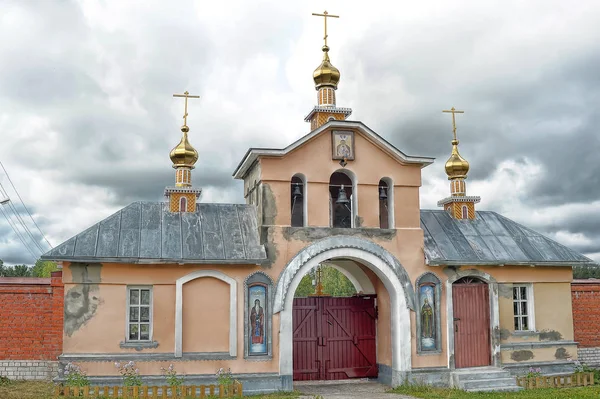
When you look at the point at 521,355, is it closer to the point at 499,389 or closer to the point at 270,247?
the point at 499,389

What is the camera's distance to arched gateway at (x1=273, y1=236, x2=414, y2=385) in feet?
46.0

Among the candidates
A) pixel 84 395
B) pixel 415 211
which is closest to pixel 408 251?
pixel 415 211

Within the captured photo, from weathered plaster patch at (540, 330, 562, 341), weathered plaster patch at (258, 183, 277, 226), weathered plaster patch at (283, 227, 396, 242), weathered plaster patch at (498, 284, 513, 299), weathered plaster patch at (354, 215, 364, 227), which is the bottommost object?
weathered plaster patch at (540, 330, 562, 341)

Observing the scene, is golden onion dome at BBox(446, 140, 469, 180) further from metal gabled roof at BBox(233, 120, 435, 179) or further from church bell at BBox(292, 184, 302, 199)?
church bell at BBox(292, 184, 302, 199)

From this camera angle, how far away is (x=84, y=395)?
A: 12312mm

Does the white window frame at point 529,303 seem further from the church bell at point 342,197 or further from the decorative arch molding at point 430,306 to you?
the church bell at point 342,197

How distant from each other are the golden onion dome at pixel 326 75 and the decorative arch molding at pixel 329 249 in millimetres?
5343

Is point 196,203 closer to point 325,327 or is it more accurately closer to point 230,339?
point 230,339

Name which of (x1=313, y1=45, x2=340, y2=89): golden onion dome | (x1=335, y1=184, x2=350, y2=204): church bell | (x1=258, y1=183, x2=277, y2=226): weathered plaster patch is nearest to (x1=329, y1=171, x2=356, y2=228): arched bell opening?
(x1=335, y1=184, x2=350, y2=204): church bell

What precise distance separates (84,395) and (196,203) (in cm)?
542

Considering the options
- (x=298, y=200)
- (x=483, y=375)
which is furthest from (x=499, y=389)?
(x=298, y=200)

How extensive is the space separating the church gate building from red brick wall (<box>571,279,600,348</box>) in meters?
1.47

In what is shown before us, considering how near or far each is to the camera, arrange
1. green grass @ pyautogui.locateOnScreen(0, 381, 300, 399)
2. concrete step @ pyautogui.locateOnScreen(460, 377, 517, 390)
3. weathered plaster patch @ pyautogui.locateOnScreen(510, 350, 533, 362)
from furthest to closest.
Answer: weathered plaster patch @ pyautogui.locateOnScreen(510, 350, 533, 362) < concrete step @ pyautogui.locateOnScreen(460, 377, 517, 390) < green grass @ pyautogui.locateOnScreen(0, 381, 300, 399)

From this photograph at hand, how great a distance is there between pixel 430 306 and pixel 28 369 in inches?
390
